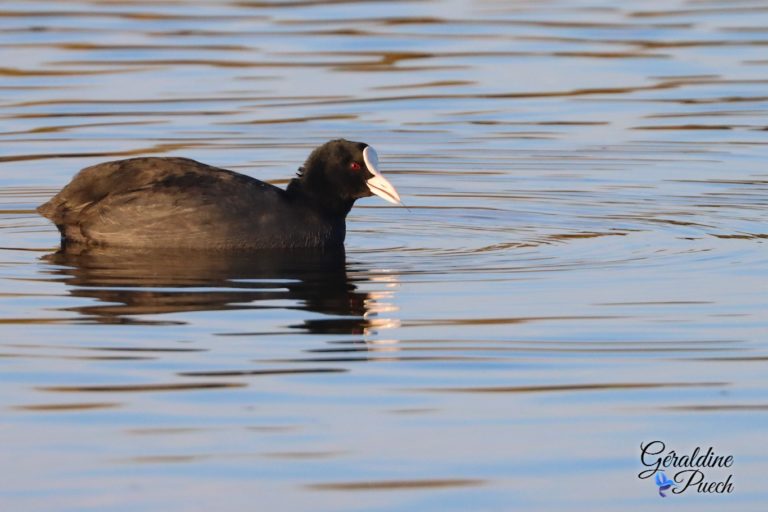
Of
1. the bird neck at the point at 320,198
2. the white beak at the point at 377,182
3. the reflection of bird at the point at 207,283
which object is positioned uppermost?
the white beak at the point at 377,182

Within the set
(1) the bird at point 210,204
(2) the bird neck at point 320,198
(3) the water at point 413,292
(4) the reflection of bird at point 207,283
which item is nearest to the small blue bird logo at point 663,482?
(3) the water at point 413,292

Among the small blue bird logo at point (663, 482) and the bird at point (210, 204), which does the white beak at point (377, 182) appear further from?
the small blue bird logo at point (663, 482)

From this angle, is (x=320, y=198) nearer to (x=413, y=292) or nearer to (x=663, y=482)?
(x=413, y=292)

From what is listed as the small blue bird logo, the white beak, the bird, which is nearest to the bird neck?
the bird

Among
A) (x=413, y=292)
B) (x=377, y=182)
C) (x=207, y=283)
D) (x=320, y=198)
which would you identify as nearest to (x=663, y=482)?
(x=413, y=292)

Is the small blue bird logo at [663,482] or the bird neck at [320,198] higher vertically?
the bird neck at [320,198]

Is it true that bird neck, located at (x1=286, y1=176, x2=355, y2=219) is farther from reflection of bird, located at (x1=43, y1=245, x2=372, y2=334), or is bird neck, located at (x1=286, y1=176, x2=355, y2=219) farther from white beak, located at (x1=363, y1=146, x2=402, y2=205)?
reflection of bird, located at (x1=43, y1=245, x2=372, y2=334)

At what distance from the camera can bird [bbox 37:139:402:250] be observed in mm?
10539

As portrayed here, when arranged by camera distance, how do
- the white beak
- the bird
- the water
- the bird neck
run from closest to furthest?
the water < the bird < the white beak < the bird neck

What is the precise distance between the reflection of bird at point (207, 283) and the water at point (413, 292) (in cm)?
3

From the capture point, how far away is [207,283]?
941 cm

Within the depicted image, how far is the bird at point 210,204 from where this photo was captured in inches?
415

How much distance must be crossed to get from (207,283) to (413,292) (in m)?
1.08

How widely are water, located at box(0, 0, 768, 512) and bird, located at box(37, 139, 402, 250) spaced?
35 cm
